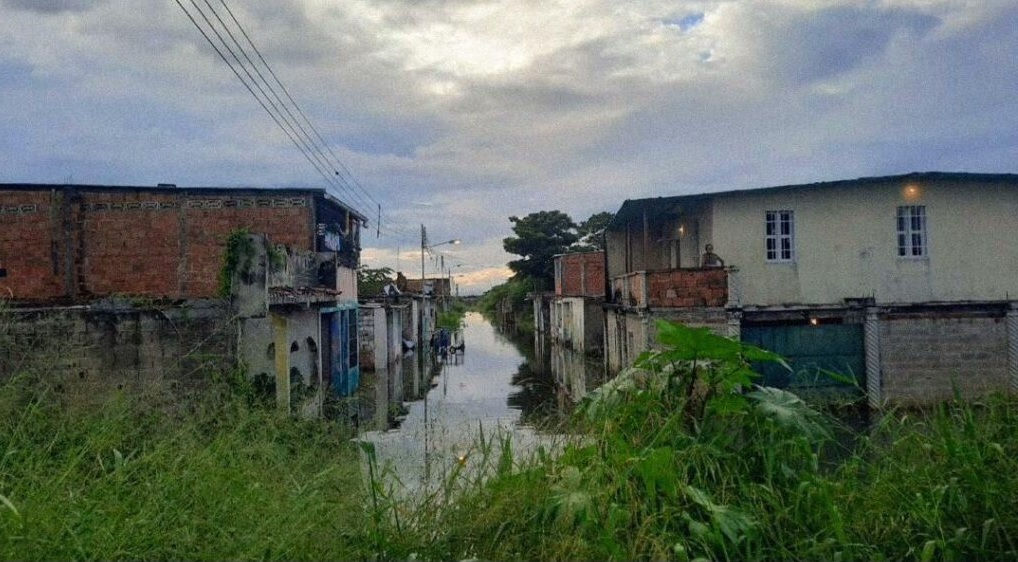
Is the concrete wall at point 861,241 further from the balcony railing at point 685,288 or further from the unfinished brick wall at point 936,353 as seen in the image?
the balcony railing at point 685,288

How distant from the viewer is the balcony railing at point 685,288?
15211mm

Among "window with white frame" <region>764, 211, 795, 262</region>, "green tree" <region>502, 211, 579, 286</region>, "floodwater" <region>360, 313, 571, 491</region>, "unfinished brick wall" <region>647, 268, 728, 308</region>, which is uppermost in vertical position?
"green tree" <region>502, 211, 579, 286</region>

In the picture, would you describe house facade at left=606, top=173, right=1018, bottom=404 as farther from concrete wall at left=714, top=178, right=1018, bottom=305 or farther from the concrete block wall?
the concrete block wall

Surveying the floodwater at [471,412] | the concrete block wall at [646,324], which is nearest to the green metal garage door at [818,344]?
the concrete block wall at [646,324]

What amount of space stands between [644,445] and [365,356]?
20036 mm

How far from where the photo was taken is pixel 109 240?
15.4 m

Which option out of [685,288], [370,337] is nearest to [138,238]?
[370,337]

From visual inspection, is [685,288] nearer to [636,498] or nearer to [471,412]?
[471,412]

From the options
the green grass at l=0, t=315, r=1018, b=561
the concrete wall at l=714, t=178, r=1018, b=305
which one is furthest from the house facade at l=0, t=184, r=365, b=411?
the green grass at l=0, t=315, r=1018, b=561

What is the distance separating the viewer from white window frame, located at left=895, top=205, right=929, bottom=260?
1611cm

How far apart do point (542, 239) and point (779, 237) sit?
32300 mm

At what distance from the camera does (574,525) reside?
3484 mm

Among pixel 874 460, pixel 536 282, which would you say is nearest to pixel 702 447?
pixel 874 460

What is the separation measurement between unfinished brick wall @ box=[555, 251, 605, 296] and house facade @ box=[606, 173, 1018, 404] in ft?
50.6
